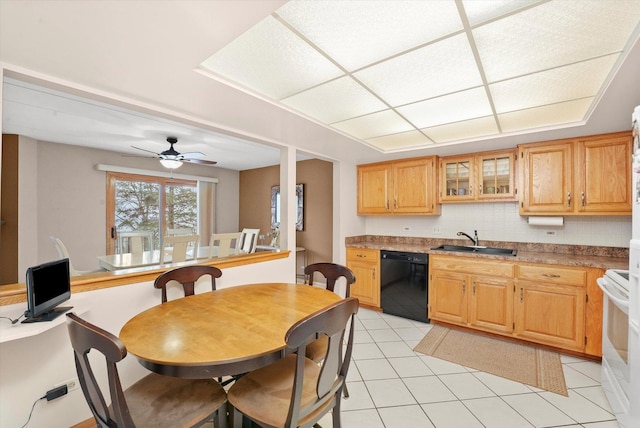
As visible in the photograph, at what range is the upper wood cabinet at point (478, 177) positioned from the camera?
3.31m

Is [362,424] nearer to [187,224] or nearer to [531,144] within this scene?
[531,144]

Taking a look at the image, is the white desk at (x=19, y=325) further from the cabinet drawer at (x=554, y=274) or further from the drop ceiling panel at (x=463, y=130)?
the cabinet drawer at (x=554, y=274)

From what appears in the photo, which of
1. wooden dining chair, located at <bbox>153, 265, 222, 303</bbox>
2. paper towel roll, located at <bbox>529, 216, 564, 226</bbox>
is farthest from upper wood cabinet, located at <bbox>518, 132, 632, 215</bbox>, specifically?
wooden dining chair, located at <bbox>153, 265, 222, 303</bbox>

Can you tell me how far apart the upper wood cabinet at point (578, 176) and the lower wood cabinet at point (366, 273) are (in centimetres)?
188

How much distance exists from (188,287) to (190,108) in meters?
1.40

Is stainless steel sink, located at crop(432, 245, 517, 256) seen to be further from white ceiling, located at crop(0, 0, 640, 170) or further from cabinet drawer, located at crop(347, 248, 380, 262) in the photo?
white ceiling, located at crop(0, 0, 640, 170)

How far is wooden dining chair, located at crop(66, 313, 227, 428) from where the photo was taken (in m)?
0.99

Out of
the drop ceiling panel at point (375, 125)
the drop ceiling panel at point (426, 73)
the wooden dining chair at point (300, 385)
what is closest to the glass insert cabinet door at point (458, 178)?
the drop ceiling panel at point (375, 125)

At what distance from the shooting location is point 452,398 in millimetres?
2061

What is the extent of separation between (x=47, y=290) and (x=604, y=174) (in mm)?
4571

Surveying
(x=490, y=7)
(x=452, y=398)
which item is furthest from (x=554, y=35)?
(x=452, y=398)

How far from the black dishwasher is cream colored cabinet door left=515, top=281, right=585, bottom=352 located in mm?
976

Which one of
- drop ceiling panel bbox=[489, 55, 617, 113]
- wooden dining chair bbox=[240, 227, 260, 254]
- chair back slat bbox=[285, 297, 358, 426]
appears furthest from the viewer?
wooden dining chair bbox=[240, 227, 260, 254]

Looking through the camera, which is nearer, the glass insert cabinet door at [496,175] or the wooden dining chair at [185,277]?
the wooden dining chair at [185,277]
